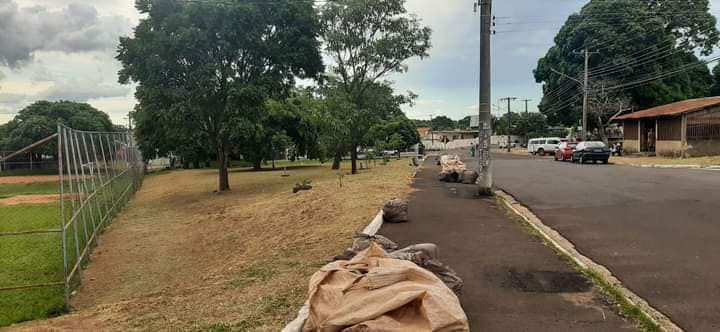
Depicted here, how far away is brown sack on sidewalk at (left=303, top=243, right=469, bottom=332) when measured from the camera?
365 cm

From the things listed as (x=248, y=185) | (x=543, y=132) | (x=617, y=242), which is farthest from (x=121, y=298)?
(x=543, y=132)

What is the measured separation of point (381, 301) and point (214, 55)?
20.2 m

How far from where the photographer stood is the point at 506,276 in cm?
634

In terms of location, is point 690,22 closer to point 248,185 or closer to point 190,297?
point 248,185

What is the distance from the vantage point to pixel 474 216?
433 inches

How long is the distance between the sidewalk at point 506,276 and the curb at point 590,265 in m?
0.22

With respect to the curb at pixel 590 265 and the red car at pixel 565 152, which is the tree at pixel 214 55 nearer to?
the curb at pixel 590 265

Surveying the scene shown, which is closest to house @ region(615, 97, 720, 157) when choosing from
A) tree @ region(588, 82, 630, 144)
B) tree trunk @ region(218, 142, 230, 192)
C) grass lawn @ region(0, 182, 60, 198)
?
tree @ region(588, 82, 630, 144)

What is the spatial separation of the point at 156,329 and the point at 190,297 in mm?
1355

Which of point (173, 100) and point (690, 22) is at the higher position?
point (690, 22)

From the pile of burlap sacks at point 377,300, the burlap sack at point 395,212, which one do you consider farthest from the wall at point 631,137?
the pile of burlap sacks at point 377,300

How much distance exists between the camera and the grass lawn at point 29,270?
24.0 ft

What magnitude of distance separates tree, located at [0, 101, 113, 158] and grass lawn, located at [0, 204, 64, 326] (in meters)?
34.6

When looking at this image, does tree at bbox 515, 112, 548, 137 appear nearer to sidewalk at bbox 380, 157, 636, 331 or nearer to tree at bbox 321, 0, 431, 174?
tree at bbox 321, 0, 431, 174
